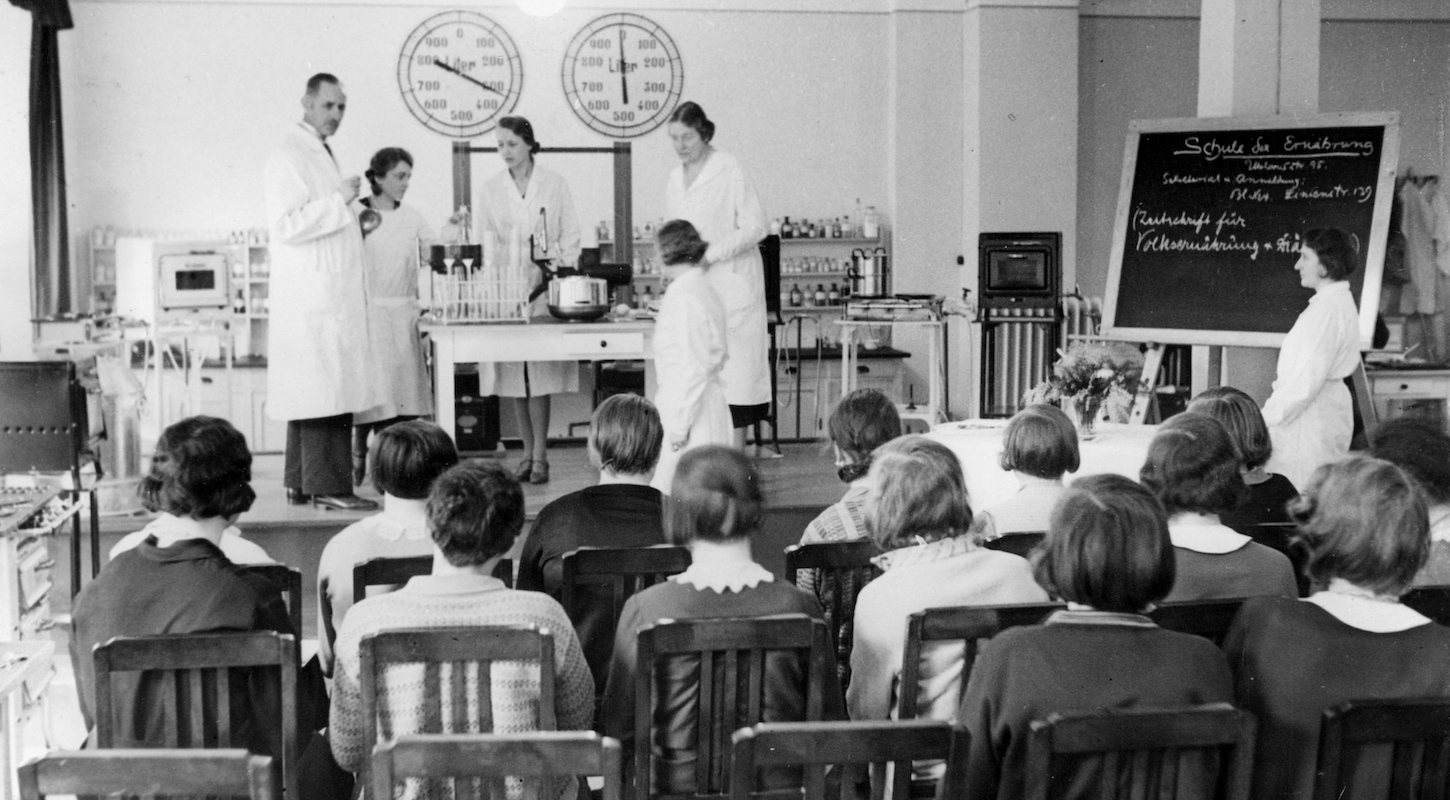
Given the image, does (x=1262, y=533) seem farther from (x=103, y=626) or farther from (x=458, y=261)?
(x=458, y=261)

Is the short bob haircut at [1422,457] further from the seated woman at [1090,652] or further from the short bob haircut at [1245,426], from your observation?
the seated woman at [1090,652]

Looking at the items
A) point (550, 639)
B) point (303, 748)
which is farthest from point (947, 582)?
point (303, 748)

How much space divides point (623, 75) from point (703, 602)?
24.3 feet

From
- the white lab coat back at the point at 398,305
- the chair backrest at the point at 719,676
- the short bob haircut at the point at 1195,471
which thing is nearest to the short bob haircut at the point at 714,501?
the chair backrest at the point at 719,676

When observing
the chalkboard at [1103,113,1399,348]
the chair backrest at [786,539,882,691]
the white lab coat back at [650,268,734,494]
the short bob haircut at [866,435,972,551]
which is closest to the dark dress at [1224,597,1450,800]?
the short bob haircut at [866,435,972,551]

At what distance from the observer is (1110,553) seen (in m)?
2.11

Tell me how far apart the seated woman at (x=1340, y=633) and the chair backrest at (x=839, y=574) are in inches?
32.4

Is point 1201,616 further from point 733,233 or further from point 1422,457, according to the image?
point 733,233

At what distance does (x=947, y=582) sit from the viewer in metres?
2.61

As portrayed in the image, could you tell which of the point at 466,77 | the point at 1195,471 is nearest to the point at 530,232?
the point at 466,77

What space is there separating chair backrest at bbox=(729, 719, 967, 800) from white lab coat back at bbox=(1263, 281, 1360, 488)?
344 cm

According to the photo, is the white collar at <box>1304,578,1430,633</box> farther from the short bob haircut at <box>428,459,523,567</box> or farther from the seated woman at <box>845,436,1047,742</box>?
the short bob haircut at <box>428,459,523,567</box>

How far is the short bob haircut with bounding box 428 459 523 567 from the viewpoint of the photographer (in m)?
2.42

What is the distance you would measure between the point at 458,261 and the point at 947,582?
4160mm
